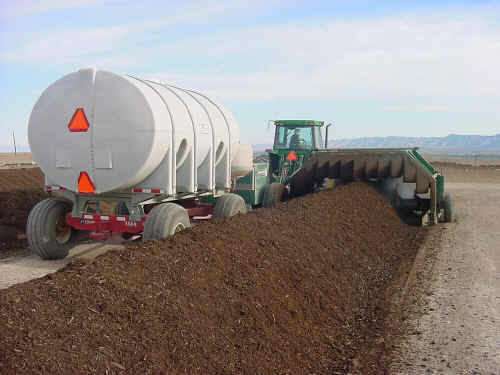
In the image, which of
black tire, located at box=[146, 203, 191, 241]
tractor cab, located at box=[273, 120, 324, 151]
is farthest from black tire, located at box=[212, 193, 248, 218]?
tractor cab, located at box=[273, 120, 324, 151]

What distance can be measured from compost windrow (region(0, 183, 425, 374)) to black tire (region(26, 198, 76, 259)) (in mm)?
2960

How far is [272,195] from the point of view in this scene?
11992mm

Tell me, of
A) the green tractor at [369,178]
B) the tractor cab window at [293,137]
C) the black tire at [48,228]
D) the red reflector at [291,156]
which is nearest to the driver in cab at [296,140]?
the tractor cab window at [293,137]

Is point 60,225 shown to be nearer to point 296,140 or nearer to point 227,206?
point 227,206

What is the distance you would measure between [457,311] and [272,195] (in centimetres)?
656

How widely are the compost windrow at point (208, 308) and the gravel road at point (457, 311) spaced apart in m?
0.49

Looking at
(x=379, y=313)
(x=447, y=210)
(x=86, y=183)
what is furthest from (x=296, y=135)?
(x=379, y=313)

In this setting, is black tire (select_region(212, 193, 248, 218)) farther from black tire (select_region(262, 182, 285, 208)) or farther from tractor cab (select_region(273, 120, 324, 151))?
tractor cab (select_region(273, 120, 324, 151))

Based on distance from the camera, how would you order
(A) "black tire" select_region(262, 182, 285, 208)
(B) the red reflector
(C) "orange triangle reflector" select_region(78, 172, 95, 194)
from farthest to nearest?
(B) the red reflector, (A) "black tire" select_region(262, 182, 285, 208), (C) "orange triangle reflector" select_region(78, 172, 95, 194)

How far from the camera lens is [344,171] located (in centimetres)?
1231

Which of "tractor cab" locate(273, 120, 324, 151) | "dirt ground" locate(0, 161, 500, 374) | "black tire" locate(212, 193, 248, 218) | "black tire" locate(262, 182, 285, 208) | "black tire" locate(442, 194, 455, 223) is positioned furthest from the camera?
"tractor cab" locate(273, 120, 324, 151)

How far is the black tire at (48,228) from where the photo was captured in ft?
25.8

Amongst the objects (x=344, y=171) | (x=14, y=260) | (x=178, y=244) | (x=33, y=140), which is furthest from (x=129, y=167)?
(x=344, y=171)

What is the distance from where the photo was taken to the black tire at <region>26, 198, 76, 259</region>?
786 cm
